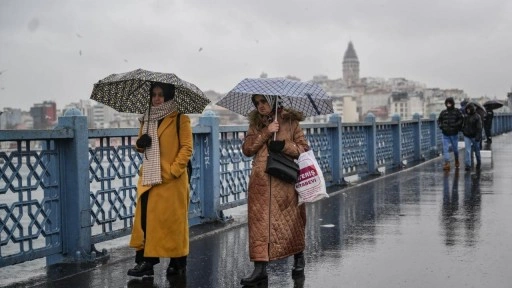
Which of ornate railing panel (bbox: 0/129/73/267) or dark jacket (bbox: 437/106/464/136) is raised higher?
dark jacket (bbox: 437/106/464/136)

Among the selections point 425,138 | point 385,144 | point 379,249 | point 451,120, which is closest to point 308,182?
point 379,249

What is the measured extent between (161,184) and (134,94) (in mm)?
992

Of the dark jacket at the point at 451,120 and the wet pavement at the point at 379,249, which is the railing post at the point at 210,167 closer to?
the wet pavement at the point at 379,249

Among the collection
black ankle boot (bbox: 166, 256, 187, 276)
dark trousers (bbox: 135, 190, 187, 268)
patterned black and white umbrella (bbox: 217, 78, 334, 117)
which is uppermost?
patterned black and white umbrella (bbox: 217, 78, 334, 117)

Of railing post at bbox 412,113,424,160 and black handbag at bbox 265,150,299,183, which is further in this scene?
railing post at bbox 412,113,424,160

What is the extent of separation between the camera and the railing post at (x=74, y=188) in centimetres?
668

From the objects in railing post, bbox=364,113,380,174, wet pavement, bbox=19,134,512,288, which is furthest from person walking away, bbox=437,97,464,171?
wet pavement, bbox=19,134,512,288

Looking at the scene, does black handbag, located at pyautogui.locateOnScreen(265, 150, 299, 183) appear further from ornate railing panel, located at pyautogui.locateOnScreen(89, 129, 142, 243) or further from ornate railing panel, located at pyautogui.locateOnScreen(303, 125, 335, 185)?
ornate railing panel, located at pyautogui.locateOnScreen(303, 125, 335, 185)

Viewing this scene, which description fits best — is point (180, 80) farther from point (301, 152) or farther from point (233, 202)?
point (233, 202)

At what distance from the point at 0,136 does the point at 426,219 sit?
5608 mm

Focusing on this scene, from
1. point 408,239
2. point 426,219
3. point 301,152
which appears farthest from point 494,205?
point 301,152

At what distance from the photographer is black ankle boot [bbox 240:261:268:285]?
574 centimetres

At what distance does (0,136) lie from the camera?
5836mm

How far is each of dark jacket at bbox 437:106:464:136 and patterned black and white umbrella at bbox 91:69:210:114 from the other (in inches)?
454
